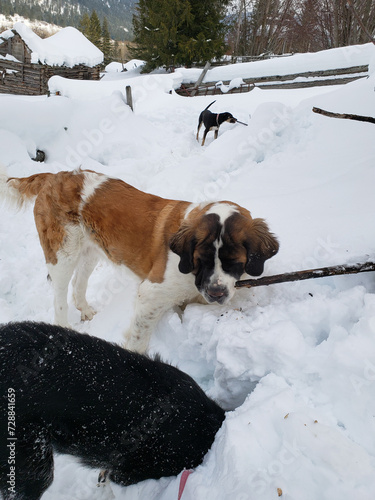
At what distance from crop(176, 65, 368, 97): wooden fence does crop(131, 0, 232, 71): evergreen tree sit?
10.5 metres

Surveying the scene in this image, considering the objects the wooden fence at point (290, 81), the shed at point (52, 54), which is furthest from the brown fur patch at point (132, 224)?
the shed at point (52, 54)

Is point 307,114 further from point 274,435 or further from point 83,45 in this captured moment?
point 83,45

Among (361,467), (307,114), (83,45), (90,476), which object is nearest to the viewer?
(361,467)

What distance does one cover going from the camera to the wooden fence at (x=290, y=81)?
13695 mm

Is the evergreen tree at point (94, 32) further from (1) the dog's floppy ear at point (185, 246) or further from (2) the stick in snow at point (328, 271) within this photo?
(2) the stick in snow at point (328, 271)

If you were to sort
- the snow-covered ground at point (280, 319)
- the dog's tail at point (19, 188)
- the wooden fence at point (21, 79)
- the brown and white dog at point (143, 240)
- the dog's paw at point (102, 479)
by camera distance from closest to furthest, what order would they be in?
the snow-covered ground at point (280, 319) < the dog's paw at point (102, 479) < the brown and white dog at point (143, 240) < the dog's tail at point (19, 188) < the wooden fence at point (21, 79)

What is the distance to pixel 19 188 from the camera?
3633mm

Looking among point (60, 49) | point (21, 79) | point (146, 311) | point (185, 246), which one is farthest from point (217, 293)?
point (60, 49)

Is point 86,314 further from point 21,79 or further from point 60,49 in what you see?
point 60,49

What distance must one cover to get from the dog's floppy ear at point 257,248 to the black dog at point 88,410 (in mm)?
A: 1010

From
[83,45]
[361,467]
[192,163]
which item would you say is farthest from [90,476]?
[83,45]

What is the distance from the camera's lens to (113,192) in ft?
10.5

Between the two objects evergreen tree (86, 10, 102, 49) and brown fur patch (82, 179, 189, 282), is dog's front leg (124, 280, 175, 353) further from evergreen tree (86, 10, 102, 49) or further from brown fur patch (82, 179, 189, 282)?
evergreen tree (86, 10, 102, 49)

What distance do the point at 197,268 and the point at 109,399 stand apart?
1.15 meters
